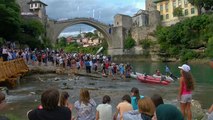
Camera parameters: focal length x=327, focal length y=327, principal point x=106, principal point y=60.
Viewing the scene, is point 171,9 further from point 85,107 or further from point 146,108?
point 146,108

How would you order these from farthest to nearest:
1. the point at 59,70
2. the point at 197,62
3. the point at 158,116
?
the point at 197,62 < the point at 59,70 < the point at 158,116

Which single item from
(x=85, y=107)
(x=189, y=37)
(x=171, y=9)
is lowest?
(x=85, y=107)

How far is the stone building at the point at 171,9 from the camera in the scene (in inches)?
3391

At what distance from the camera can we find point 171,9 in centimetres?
9256

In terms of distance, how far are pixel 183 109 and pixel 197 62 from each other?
56.7m

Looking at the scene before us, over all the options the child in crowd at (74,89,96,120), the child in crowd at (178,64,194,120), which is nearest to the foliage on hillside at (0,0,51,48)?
the child in crowd at (178,64,194,120)

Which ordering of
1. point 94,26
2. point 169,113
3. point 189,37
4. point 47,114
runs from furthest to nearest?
point 94,26
point 189,37
point 169,113
point 47,114

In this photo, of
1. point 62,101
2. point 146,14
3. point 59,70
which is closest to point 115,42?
point 146,14

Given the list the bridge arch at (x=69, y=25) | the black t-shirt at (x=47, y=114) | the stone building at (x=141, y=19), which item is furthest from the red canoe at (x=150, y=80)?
the stone building at (x=141, y=19)

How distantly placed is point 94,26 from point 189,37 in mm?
30187

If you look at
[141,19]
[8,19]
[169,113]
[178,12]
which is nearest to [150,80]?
[8,19]

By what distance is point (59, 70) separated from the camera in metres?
29.4

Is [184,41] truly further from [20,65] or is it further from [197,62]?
[20,65]

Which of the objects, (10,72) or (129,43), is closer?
(10,72)
